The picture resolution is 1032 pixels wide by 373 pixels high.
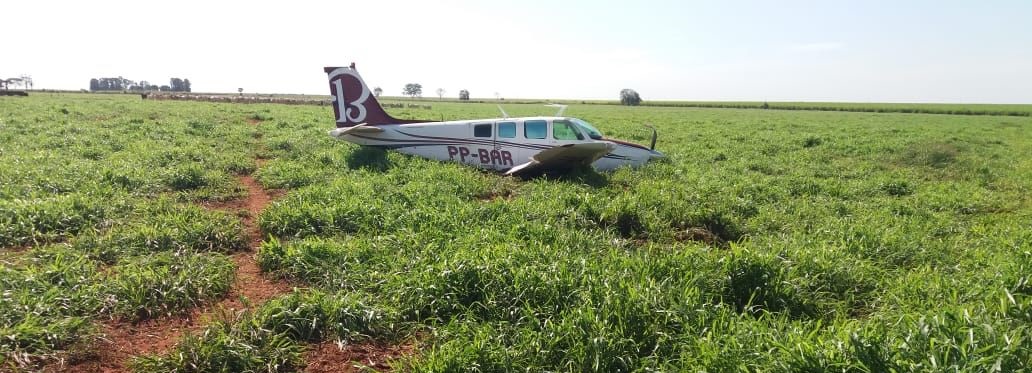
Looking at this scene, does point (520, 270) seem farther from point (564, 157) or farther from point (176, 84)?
point (176, 84)

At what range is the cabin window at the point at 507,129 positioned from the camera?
10383 millimetres

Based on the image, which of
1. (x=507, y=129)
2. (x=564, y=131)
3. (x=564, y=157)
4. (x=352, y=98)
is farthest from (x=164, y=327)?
(x=352, y=98)

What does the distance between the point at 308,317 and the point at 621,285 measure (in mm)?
2368

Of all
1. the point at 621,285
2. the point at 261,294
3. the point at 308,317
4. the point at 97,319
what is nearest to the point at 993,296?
the point at 621,285

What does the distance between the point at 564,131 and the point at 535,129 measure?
0.62m

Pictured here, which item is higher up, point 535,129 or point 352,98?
point 352,98

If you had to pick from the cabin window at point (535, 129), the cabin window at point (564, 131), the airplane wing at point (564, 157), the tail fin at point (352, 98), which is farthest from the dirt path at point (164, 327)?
the tail fin at point (352, 98)

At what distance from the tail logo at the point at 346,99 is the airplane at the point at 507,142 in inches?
13.4

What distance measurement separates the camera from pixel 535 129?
33.9 ft

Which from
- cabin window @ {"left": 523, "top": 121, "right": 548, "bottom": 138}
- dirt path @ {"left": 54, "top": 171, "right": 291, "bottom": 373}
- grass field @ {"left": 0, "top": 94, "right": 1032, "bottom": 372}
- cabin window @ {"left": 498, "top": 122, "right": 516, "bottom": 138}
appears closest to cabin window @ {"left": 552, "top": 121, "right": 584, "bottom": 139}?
cabin window @ {"left": 523, "top": 121, "right": 548, "bottom": 138}

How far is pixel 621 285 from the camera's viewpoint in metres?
3.80

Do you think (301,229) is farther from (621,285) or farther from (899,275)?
(899,275)

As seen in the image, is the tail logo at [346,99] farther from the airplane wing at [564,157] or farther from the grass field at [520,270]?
the airplane wing at [564,157]

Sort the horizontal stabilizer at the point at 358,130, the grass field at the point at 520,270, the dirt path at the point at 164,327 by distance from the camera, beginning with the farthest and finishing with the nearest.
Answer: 1. the horizontal stabilizer at the point at 358,130
2. the dirt path at the point at 164,327
3. the grass field at the point at 520,270
